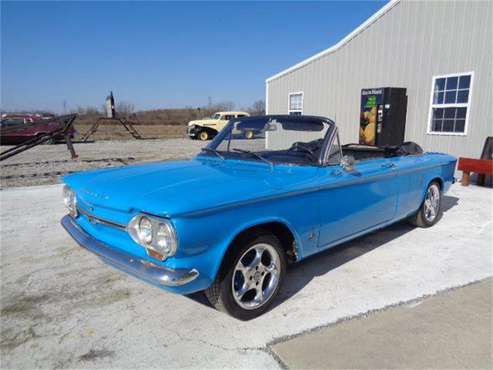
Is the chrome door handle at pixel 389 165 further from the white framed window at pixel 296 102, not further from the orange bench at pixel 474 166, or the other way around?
the white framed window at pixel 296 102

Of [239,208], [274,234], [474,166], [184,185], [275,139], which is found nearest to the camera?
[239,208]

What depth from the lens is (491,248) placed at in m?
4.31

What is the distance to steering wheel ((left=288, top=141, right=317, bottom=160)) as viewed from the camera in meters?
3.43

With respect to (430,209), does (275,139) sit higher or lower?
higher

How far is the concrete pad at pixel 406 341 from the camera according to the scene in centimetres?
229

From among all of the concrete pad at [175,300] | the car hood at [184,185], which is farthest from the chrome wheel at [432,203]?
the car hood at [184,185]

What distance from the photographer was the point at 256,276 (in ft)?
9.36

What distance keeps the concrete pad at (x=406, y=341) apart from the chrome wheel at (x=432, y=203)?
2.11 m

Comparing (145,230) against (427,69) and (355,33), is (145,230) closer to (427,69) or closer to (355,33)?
(427,69)

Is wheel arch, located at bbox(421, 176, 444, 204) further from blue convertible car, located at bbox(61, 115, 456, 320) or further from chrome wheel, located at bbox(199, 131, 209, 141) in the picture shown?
chrome wheel, located at bbox(199, 131, 209, 141)

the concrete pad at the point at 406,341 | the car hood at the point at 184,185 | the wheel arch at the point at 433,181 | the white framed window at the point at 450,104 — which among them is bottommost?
the concrete pad at the point at 406,341

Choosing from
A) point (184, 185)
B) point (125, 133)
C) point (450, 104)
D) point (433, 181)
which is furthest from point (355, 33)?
point (125, 133)

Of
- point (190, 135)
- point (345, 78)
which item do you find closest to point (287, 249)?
point (345, 78)

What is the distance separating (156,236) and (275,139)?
225cm
